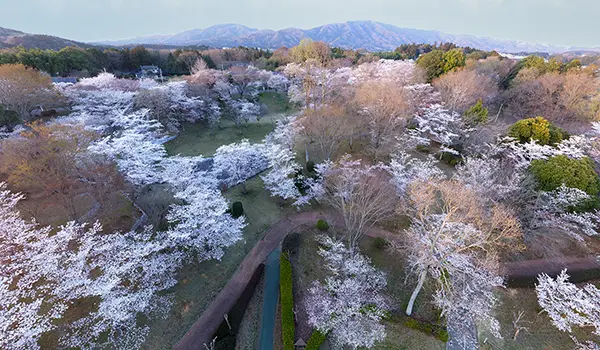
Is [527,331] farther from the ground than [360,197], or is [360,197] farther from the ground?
[360,197]

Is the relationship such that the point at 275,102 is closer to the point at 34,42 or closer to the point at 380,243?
the point at 380,243

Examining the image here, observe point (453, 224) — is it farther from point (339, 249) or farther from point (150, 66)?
point (150, 66)

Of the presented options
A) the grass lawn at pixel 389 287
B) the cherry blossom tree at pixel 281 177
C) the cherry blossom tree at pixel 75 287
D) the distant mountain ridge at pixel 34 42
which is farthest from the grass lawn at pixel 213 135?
the distant mountain ridge at pixel 34 42

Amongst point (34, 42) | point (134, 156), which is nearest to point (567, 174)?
point (134, 156)

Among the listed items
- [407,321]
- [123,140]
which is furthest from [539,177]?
[123,140]

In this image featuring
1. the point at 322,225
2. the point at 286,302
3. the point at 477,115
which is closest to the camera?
the point at 286,302

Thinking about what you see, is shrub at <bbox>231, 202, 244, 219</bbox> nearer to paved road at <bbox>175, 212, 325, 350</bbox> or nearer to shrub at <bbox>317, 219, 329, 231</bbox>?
paved road at <bbox>175, 212, 325, 350</bbox>
